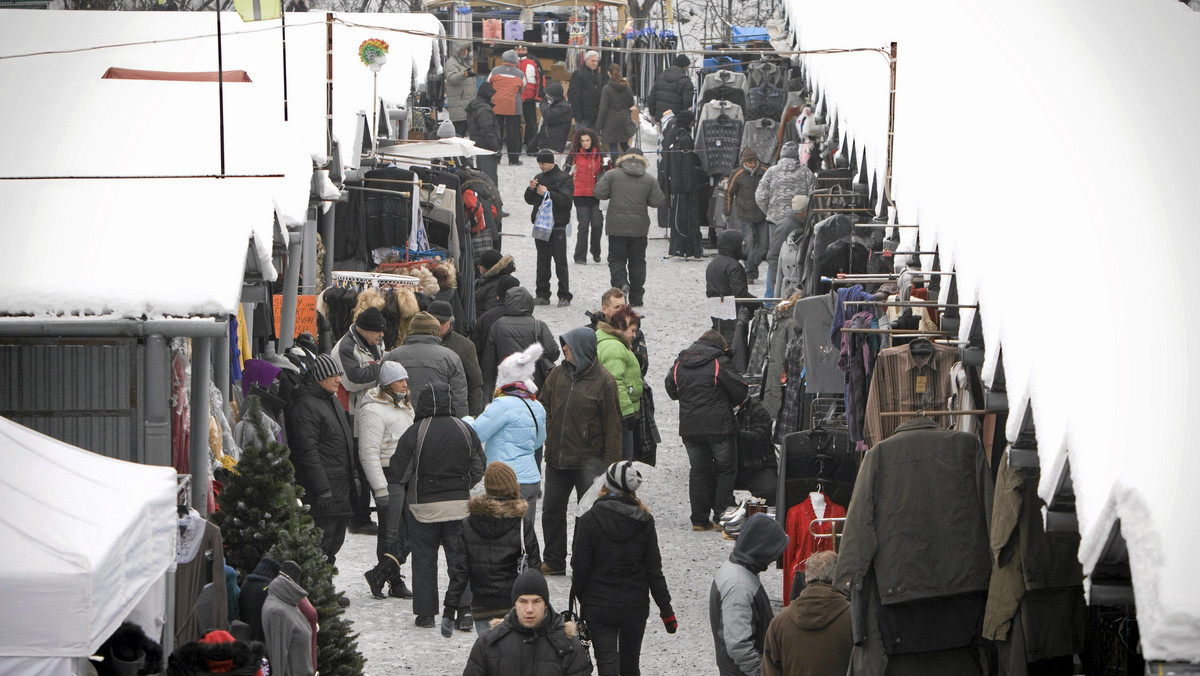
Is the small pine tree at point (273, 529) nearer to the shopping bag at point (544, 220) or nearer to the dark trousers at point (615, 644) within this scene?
the dark trousers at point (615, 644)

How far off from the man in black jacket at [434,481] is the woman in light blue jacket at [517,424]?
0.53m

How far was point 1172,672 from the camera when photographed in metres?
4.37

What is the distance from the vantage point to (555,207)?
18.0m

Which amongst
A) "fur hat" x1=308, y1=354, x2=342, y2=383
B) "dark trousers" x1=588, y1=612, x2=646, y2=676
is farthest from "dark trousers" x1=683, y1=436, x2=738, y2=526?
"dark trousers" x1=588, y1=612, x2=646, y2=676

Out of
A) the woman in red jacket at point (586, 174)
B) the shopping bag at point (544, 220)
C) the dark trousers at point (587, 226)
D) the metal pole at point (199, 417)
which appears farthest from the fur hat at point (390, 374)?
the dark trousers at point (587, 226)

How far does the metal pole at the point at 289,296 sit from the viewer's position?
11547 millimetres

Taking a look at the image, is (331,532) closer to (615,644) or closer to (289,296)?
(289,296)

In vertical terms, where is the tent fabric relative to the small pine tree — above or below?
above

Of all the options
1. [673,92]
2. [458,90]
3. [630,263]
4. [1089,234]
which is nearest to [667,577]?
[1089,234]

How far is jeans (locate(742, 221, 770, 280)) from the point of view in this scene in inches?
758

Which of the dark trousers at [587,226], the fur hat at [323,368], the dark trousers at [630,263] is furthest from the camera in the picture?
the dark trousers at [587,226]

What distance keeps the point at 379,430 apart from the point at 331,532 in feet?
2.89

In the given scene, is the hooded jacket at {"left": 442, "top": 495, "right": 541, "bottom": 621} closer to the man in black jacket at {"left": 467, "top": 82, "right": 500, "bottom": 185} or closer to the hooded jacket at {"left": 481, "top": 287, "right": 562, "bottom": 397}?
the hooded jacket at {"left": 481, "top": 287, "right": 562, "bottom": 397}

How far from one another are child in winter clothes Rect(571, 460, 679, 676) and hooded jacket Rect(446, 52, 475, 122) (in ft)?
63.4
